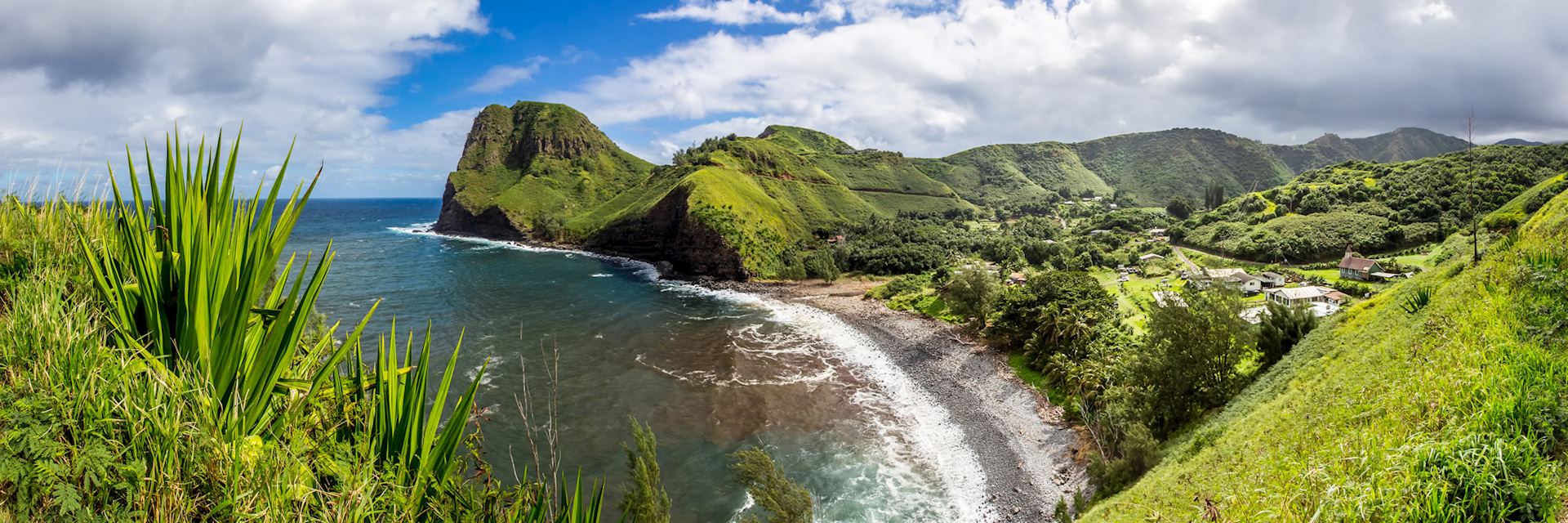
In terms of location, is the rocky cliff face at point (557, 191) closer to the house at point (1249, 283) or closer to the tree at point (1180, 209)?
the house at point (1249, 283)

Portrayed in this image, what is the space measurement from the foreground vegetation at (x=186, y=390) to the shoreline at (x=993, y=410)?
21541 mm

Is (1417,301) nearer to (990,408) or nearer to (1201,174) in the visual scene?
(990,408)

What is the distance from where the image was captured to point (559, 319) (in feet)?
165

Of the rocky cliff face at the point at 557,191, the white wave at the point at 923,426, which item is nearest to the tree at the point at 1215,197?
the rocky cliff face at the point at 557,191

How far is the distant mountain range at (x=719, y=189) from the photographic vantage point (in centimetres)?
8044

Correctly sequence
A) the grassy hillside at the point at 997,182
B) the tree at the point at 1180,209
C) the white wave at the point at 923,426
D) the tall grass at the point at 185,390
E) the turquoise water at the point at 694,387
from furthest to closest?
the grassy hillside at the point at 997,182
the tree at the point at 1180,209
the turquoise water at the point at 694,387
the white wave at the point at 923,426
the tall grass at the point at 185,390

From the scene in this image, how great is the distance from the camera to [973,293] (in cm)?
4562

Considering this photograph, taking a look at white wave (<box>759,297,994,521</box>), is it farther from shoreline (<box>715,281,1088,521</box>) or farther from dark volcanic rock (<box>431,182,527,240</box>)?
dark volcanic rock (<box>431,182,527,240</box>)

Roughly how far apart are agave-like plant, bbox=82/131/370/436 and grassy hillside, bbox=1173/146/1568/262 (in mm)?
74697

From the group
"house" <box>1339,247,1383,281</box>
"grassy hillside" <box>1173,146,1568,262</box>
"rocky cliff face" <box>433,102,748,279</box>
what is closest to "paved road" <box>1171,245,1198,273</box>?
"grassy hillside" <box>1173,146,1568,262</box>

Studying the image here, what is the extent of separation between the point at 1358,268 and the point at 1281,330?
125 feet

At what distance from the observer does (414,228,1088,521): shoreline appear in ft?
77.9

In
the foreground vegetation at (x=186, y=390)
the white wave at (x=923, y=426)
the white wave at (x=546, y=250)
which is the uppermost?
the foreground vegetation at (x=186, y=390)

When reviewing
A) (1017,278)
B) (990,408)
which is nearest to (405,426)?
(990,408)
